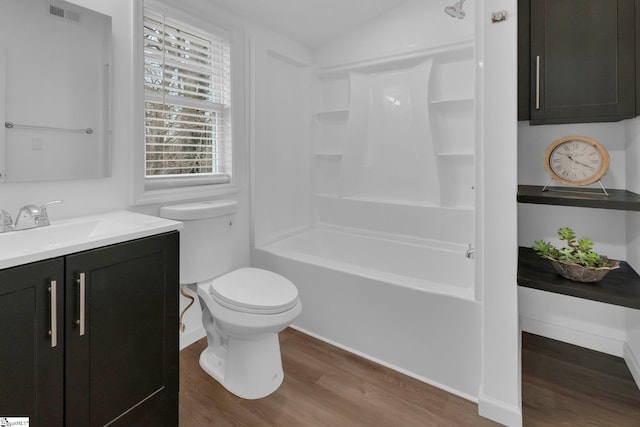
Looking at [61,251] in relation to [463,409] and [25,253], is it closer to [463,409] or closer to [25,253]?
[25,253]

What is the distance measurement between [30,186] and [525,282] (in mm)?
2306

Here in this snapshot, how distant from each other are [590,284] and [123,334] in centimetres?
203

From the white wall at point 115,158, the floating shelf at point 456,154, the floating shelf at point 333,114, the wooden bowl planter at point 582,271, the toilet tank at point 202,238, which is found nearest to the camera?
the wooden bowl planter at point 582,271

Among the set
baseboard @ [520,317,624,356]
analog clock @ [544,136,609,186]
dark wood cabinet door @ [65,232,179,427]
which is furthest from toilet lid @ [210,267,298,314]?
baseboard @ [520,317,624,356]

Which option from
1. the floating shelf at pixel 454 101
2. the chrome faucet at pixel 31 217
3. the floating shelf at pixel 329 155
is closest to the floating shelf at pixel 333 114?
the floating shelf at pixel 329 155

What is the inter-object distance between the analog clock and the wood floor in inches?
43.7

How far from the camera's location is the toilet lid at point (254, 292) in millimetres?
1660

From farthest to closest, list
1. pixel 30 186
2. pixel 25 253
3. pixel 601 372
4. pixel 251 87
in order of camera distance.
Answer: pixel 251 87
pixel 601 372
pixel 30 186
pixel 25 253

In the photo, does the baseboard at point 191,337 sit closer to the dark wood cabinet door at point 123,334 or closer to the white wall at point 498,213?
the dark wood cabinet door at point 123,334

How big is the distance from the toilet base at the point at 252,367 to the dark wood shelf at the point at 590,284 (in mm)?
1319

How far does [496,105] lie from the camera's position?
1555 millimetres

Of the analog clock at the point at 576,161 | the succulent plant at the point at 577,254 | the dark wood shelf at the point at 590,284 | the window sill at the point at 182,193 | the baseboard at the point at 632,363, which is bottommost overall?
the baseboard at the point at 632,363

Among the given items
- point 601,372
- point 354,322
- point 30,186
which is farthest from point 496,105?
point 30,186

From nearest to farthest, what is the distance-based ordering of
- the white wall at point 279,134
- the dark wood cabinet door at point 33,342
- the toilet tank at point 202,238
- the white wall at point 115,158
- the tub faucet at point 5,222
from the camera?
the dark wood cabinet door at point 33,342 → the tub faucet at point 5,222 → the white wall at point 115,158 → the toilet tank at point 202,238 → the white wall at point 279,134
